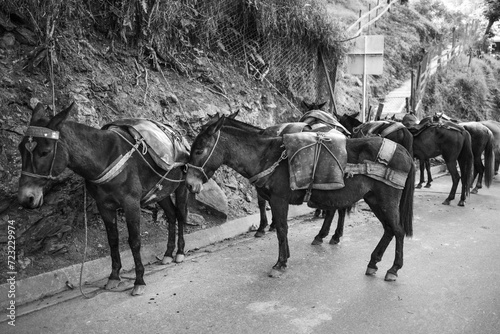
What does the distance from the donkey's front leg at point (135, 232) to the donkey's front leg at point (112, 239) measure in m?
0.20

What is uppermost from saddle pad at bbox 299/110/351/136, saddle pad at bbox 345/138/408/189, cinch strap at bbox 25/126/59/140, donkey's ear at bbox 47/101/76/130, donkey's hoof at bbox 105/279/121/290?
donkey's ear at bbox 47/101/76/130

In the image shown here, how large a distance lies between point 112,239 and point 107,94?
255 cm

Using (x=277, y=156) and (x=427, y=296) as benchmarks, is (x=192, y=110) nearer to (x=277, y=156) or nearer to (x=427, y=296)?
(x=277, y=156)

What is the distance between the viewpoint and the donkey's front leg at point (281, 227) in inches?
187

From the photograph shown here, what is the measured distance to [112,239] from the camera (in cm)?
448

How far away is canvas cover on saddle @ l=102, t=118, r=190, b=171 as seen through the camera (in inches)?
179

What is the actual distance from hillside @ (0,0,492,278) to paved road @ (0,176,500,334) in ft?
3.10

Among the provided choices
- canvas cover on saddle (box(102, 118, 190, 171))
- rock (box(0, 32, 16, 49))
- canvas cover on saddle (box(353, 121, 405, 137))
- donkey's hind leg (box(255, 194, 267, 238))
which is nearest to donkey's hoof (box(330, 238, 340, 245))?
donkey's hind leg (box(255, 194, 267, 238))

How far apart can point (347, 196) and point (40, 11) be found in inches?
179

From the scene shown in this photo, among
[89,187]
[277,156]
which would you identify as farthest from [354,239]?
[89,187]

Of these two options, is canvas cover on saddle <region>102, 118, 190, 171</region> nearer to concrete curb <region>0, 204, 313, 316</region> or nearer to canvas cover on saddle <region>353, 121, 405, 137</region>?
concrete curb <region>0, 204, 313, 316</region>

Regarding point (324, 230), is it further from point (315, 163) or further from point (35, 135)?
point (35, 135)

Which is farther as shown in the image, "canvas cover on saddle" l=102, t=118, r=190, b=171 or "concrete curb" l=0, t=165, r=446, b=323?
"canvas cover on saddle" l=102, t=118, r=190, b=171

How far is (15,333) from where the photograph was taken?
11.5 ft
